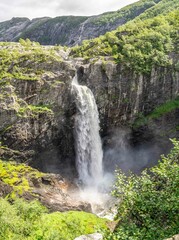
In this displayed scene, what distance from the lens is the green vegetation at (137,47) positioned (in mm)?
66875

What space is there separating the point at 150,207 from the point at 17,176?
32.8 metres

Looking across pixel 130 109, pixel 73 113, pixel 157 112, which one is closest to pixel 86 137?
pixel 73 113

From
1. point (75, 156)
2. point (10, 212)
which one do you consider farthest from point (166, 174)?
point (75, 156)

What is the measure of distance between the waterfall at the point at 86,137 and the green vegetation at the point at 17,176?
13.6 metres

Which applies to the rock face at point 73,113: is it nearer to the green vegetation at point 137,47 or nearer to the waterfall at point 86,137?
the waterfall at point 86,137

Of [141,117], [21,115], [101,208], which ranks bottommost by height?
[101,208]

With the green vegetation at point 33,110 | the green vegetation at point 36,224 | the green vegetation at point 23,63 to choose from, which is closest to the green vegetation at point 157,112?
the green vegetation at point 33,110

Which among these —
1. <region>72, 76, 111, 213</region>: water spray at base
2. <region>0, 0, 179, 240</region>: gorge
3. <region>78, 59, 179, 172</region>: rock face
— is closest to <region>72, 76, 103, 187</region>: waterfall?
<region>72, 76, 111, 213</region>: water spray at base

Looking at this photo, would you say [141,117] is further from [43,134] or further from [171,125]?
[43,134]

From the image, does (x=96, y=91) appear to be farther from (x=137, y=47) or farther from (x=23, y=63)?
(x=137, y=47)

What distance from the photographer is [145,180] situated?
16.9 m

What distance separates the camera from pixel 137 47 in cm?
7081

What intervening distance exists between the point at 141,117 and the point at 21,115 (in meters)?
29.0

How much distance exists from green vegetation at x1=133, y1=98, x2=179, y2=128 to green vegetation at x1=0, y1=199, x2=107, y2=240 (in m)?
32.5
